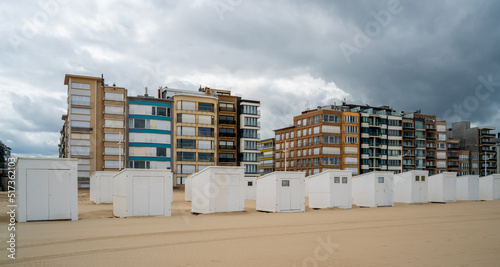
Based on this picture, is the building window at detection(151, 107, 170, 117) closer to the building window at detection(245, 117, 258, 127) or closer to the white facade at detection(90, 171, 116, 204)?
the building window at detection(245, 117, 258, 127)

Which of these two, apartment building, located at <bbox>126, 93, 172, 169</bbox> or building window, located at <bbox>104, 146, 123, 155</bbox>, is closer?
building window, located at <bbox>104, 146, 123, 155</bbox>

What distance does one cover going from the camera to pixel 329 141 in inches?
3701

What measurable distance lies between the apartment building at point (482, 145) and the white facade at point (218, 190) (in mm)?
128933

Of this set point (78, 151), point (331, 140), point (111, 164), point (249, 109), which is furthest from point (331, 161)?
point (78, 151)

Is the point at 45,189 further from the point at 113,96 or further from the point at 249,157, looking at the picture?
the point at 249,157

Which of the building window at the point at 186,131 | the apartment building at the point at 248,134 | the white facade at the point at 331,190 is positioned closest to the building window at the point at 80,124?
the building window at the point at 186,131

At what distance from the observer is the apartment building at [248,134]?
83.0 m

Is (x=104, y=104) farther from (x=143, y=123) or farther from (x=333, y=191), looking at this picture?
(x=333, y=191)

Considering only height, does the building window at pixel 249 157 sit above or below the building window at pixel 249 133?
below

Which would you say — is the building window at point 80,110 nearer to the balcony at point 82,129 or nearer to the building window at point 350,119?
the balcony at point 82,129

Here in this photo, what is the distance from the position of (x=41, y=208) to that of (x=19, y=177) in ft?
6.02

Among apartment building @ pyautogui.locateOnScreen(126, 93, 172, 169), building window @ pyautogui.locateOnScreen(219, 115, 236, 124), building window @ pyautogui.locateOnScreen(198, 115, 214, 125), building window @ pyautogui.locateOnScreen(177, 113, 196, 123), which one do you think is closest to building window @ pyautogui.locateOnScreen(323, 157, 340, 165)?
building window @ pyautogui.locateOnScreen(219, 115, 236, 124)

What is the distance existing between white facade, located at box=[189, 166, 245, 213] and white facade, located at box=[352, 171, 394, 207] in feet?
44.2

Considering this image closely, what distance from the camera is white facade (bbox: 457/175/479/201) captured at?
44.7 m
